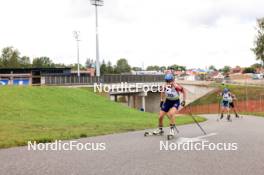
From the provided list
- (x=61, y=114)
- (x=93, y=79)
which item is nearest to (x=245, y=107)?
(x=93, y=79)

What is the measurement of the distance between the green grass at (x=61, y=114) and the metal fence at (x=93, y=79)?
840 centimetres

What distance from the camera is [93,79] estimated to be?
53.5 meters

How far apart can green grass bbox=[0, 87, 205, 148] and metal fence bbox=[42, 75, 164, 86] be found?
840 cm

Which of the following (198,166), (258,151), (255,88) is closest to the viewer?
(198,166)

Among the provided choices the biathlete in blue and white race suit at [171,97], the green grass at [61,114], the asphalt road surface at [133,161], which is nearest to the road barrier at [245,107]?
the green grass at [61,114]

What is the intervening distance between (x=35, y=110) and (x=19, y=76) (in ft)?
93.4

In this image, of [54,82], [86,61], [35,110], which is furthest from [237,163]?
[86,61]

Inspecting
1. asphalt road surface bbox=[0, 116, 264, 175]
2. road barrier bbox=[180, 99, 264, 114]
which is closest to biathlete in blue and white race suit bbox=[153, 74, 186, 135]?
asphalt road surface bbox=[0, 116, 264, 175]

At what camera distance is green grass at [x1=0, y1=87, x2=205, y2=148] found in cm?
1311

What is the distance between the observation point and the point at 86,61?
198 metres

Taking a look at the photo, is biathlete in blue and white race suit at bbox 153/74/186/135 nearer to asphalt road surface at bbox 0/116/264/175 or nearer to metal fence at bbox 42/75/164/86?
asphalt road surface at bbox 0/116/264/175

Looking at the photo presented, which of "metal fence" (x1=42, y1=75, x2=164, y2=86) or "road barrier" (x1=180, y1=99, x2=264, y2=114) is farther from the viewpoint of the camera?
"road barrier" (x1=180, y1=99, x2=264, y2=114)

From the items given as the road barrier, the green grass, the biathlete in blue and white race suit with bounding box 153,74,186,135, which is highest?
the biathlete in blue and white race suit with bounding box 153,74,186,135

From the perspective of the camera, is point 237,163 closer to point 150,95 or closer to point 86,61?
point 150,95
